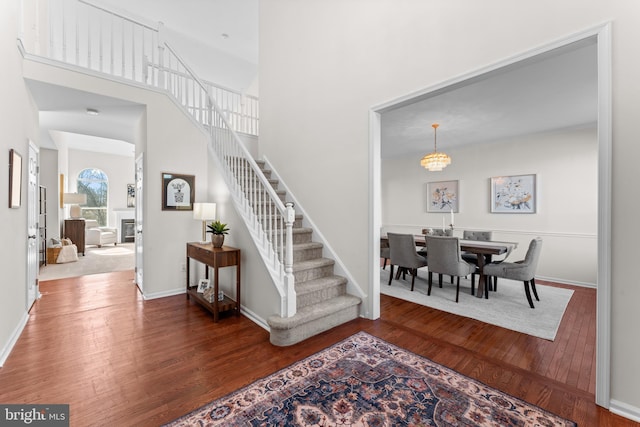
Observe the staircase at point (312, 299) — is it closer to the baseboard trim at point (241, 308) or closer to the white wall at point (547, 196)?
the baseboard trim at point (241, 308)

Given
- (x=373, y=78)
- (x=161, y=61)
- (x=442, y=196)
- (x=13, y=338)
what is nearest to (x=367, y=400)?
(x=373, y=78)

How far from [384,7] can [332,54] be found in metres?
0.85

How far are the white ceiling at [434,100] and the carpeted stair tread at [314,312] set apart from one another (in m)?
2.18

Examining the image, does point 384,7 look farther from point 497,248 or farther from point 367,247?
point 497,248

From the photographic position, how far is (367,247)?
320cm

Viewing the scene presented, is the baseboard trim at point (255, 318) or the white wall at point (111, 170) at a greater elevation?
the white wall at point (111, 170)

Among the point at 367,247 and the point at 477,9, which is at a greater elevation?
the point at 477,9

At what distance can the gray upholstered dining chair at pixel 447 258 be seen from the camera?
3.76 metres

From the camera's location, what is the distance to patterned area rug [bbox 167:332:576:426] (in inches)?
65.4

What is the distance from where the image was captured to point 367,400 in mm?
1843

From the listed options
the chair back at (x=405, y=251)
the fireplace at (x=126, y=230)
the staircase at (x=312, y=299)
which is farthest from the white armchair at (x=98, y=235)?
the chair back at (x=405, y=251)

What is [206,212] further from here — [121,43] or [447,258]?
[121,43]

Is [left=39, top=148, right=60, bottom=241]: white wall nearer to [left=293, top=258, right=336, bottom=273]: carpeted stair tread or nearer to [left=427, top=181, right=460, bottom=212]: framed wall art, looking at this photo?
[left=293, top=258, right=336, bottom=273]: carpeted stair tread

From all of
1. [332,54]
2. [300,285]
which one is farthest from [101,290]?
[332,54]
